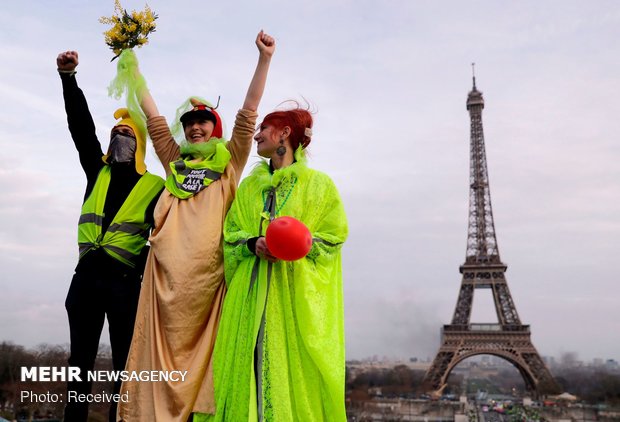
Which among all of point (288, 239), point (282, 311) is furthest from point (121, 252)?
point (288, 239)

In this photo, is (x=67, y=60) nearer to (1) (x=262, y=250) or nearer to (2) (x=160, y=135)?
(2) (x=160, y=135)

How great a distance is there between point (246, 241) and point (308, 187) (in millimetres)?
466

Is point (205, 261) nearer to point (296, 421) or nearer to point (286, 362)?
point (286, 362)

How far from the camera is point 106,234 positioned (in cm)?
319

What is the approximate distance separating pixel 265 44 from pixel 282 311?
1540mm

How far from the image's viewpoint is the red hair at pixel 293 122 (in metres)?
3.16

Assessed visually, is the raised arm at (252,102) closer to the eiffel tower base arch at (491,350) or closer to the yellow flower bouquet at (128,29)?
the yellow flower bouquet at (128,29)

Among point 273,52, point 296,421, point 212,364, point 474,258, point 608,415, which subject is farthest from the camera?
point 474,258

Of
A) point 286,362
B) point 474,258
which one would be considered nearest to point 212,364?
point 286,362

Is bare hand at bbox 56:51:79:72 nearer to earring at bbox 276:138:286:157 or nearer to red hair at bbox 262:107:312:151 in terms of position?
red hair at bbox 262:107:312:151

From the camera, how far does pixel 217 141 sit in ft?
10.9

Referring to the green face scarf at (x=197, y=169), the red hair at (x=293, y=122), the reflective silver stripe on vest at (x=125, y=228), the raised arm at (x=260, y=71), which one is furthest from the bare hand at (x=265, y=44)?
the reflective silver stripe on vest at (x=125, y=228)

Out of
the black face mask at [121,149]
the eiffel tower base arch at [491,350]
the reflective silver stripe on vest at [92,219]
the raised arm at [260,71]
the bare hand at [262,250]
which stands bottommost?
the eiffel tower base arch at [491,350]

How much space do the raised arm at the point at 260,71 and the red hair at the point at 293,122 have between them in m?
0.13
